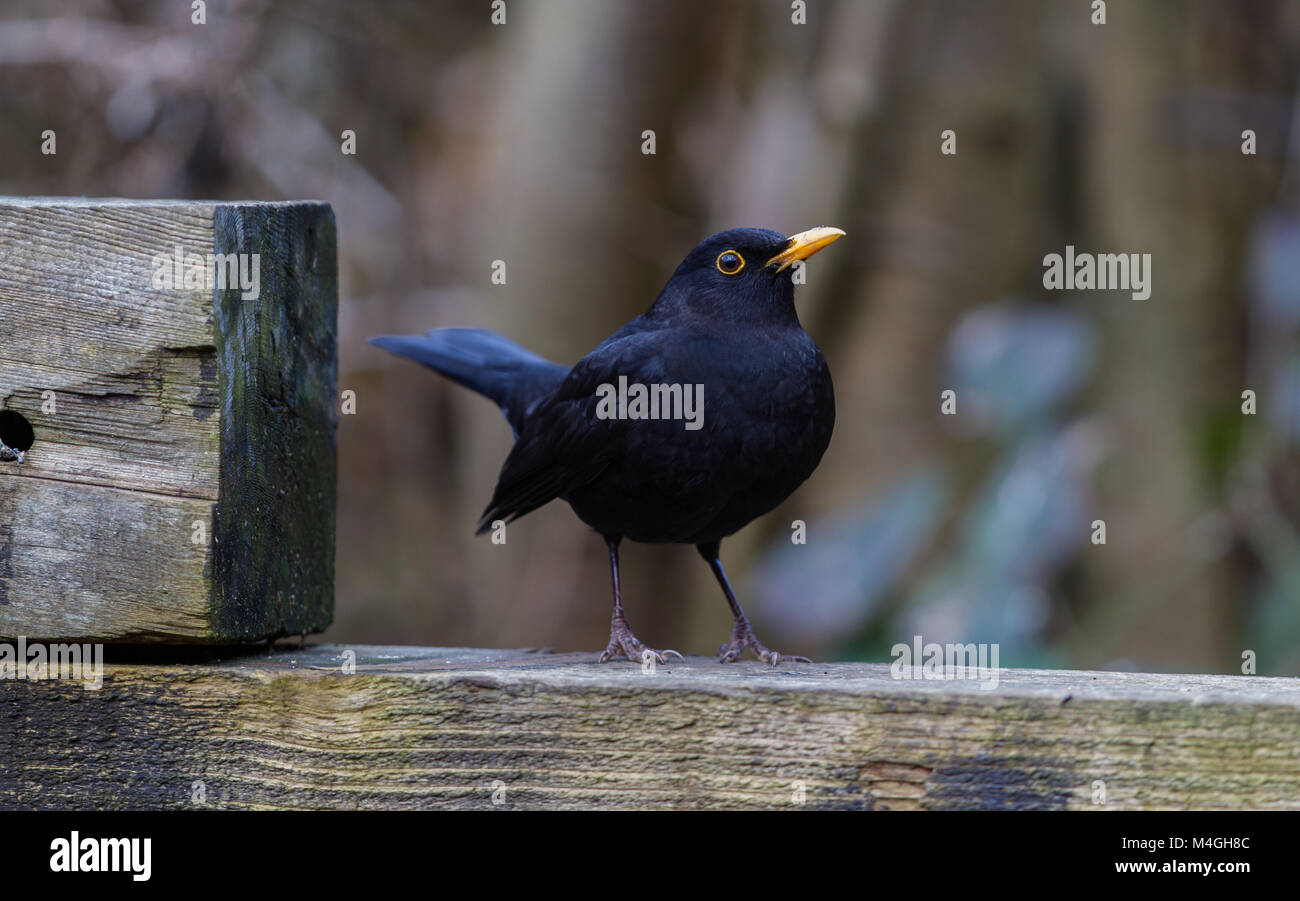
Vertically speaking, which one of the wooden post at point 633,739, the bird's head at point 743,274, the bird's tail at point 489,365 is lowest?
the wooden post at point 633,739

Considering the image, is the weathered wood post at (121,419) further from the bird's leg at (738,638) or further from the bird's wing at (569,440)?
the bird's leg at (738,638)

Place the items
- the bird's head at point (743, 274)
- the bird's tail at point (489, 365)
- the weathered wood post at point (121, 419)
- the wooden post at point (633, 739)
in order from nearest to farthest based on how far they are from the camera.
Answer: the wooden post at point (633, 739) < the weathered wood post at point (121, 419) < the bird's head at point (743, 274) < the bird's tail at point (489, 365)

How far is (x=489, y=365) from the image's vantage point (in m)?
4.16

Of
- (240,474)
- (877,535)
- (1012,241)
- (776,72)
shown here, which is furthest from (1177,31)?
(240,474)

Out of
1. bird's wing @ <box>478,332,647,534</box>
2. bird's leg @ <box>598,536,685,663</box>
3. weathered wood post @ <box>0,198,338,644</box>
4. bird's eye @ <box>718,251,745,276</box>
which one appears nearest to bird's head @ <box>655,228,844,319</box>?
bird's eye @ <box>718,251,745,276</box>

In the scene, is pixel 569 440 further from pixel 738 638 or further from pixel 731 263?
pixel 738 638

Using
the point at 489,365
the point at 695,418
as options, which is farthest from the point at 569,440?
the point at 489,365

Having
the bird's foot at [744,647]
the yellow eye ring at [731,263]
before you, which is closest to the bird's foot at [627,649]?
the bird's foot at [744,647]

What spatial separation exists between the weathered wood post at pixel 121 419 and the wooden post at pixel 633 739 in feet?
0.43

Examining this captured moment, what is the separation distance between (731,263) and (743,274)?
4cm

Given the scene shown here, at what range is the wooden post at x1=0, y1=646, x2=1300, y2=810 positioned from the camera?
2.09 m

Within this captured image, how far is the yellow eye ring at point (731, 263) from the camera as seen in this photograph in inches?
136

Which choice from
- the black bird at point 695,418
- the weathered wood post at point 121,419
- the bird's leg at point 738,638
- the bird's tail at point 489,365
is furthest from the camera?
the bird's tail at point 489,365

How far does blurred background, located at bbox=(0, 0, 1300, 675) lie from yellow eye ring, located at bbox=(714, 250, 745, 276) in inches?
46.1
